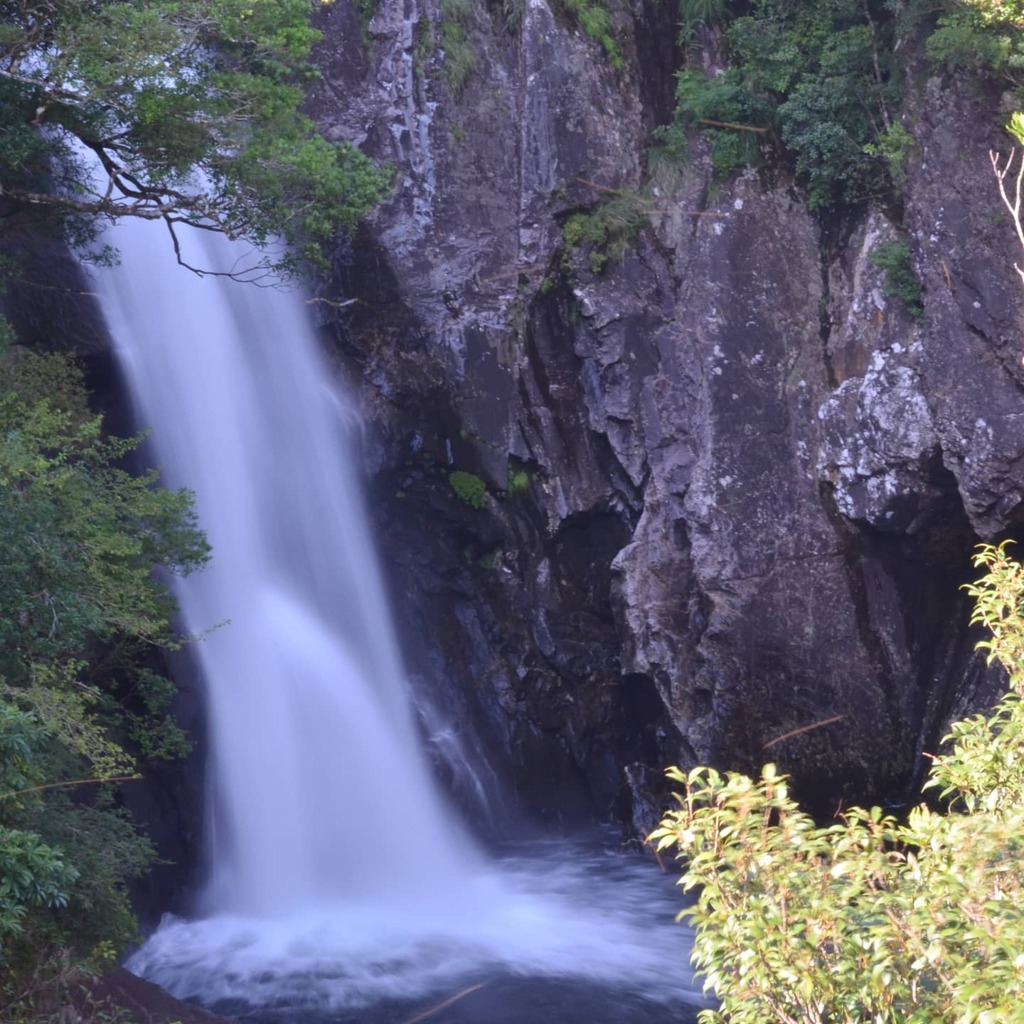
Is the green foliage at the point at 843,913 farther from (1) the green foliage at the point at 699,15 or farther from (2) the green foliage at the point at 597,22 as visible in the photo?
(1) the green foliage at the point at 699,15

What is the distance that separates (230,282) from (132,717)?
611 cm

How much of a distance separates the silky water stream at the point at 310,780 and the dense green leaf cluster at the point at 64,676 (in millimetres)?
1697

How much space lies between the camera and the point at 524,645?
13383 millimetres

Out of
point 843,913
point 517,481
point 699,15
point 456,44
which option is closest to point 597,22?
point 699,15

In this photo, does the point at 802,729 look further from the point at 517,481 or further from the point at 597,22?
the point at 597,22

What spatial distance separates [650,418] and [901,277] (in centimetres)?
328

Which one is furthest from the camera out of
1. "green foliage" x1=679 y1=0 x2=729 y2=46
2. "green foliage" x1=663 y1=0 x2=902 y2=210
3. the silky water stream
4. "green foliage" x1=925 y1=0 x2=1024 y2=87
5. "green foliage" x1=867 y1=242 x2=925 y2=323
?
"green foliage" x1=679 y1=0 x2=729 y2=46

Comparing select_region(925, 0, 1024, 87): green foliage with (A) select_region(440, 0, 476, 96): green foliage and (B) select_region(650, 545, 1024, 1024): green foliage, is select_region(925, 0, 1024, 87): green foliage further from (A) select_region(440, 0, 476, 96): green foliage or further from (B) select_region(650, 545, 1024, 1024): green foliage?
(B) select_region(650, 545, 1024, 1024): green foliage

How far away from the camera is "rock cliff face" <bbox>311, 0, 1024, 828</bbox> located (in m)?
10.9

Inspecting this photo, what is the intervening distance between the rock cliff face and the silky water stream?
87 cm

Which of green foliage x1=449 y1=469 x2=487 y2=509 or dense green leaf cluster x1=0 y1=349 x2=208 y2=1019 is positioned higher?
green foliage x1=449 y1=469 x2=487 y2=509

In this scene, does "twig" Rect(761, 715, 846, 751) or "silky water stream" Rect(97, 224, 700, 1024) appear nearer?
"silky water stream" Rect(97, 224, 700, 1024)

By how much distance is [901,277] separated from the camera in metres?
11.2

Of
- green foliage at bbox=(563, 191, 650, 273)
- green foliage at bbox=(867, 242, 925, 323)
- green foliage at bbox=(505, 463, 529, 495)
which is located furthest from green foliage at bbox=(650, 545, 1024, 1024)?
green foliage at bbox=(563, 191, 650, 273)
